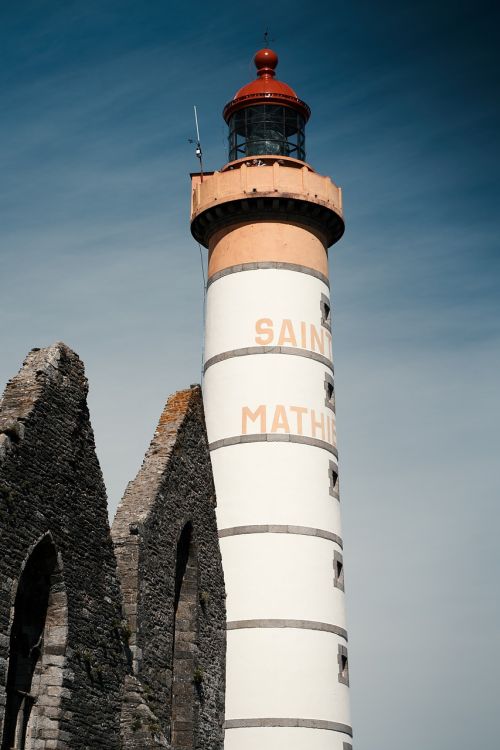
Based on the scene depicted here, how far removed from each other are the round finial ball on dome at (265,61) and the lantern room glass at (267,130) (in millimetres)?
1541

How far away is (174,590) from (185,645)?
0.80 m

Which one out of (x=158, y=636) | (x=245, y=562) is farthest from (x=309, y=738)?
(x=158, y=636)

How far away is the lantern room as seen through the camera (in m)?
30.1

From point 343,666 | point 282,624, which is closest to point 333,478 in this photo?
point 282,624

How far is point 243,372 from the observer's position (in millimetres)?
26438

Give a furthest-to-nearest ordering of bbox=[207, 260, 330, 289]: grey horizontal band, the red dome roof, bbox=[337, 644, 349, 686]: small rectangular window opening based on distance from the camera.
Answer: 1. the red dome roof
2. bbox=[207, 260, 330, 289]: grey horizontal band
3. bbox=[337, 644, 349, 686]: small rectangular window opening

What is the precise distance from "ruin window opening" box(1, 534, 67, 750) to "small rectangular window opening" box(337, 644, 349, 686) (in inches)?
521

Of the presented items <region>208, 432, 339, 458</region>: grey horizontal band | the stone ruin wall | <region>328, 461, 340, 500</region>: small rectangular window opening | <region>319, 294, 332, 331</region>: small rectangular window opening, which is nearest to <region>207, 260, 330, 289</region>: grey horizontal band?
<region>319, 294, 332, 331</region>: small rectangular window opening

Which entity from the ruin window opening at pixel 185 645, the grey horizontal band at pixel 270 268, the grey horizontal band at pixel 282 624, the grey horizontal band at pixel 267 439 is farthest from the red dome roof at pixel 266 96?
the ruin window opening at pixel 185 645

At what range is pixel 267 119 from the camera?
30344mm

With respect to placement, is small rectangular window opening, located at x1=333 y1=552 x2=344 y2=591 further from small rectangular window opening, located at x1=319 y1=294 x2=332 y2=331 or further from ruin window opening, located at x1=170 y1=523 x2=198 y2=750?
ruin window opening, located at x1=170 y1=523 x2=198 y2=750

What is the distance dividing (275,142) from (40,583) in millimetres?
19864

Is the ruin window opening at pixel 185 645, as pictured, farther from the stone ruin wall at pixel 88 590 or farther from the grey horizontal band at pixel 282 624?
the grey horizontal band at pixel 282 624

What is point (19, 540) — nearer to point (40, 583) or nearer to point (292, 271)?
point (40, 583)
